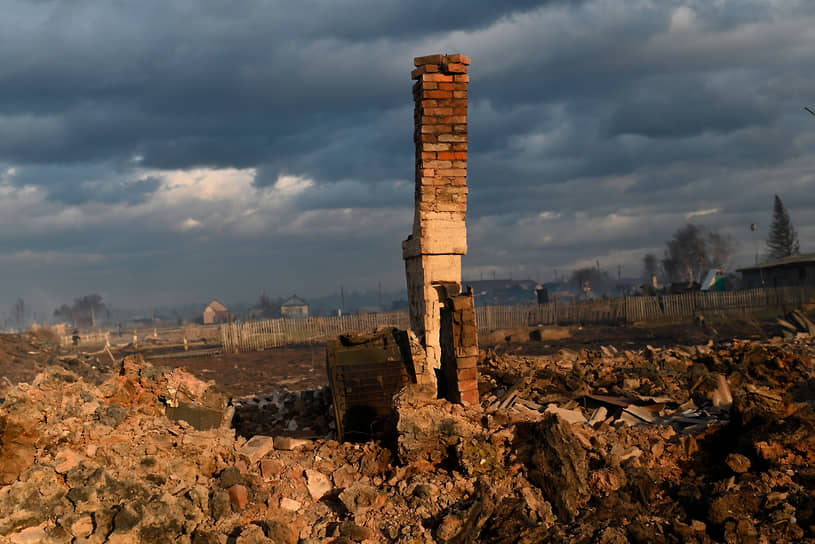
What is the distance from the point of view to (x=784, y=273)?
34656 mm

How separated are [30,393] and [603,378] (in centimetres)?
683

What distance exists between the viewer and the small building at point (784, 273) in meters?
33.0

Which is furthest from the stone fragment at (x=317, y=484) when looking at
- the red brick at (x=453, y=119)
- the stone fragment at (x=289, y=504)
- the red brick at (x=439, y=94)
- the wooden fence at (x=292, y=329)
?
the wooden fence at (x=292, y=329)

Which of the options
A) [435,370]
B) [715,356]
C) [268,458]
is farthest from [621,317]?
→ [268,458]

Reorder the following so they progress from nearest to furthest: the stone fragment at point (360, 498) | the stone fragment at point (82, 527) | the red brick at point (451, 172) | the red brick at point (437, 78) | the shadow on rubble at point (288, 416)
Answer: the stone fragment at point (82, 527), the stone fragment at point (360, 498), the red brick at point (437, 78), the red brick at point (451, 172), the shadow on rubble at point (288, 416)

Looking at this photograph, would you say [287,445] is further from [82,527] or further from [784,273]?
[784,273]

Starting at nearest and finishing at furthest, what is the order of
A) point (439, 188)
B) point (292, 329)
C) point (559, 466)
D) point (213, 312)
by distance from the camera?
1. point (559, 466)
2. point (439, 188)
3. point (292, 329)
4. point (213, 312)

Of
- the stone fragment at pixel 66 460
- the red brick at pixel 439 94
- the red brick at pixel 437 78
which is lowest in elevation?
the stone fragment at pixel 66 460

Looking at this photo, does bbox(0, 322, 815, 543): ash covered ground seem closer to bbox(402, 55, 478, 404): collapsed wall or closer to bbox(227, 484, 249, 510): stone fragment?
bbox(227, 484, 249, 510): stone fragment

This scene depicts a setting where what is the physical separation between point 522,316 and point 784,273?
1531 centimetres

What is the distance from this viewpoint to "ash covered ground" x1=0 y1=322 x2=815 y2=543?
4.91 metres

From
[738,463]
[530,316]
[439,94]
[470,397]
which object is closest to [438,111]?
[439,94]

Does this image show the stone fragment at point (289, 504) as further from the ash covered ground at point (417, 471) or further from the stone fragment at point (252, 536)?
the stone fragment at point (252, 536)

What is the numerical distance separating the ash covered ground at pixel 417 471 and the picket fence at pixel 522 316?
22260 millimetres
